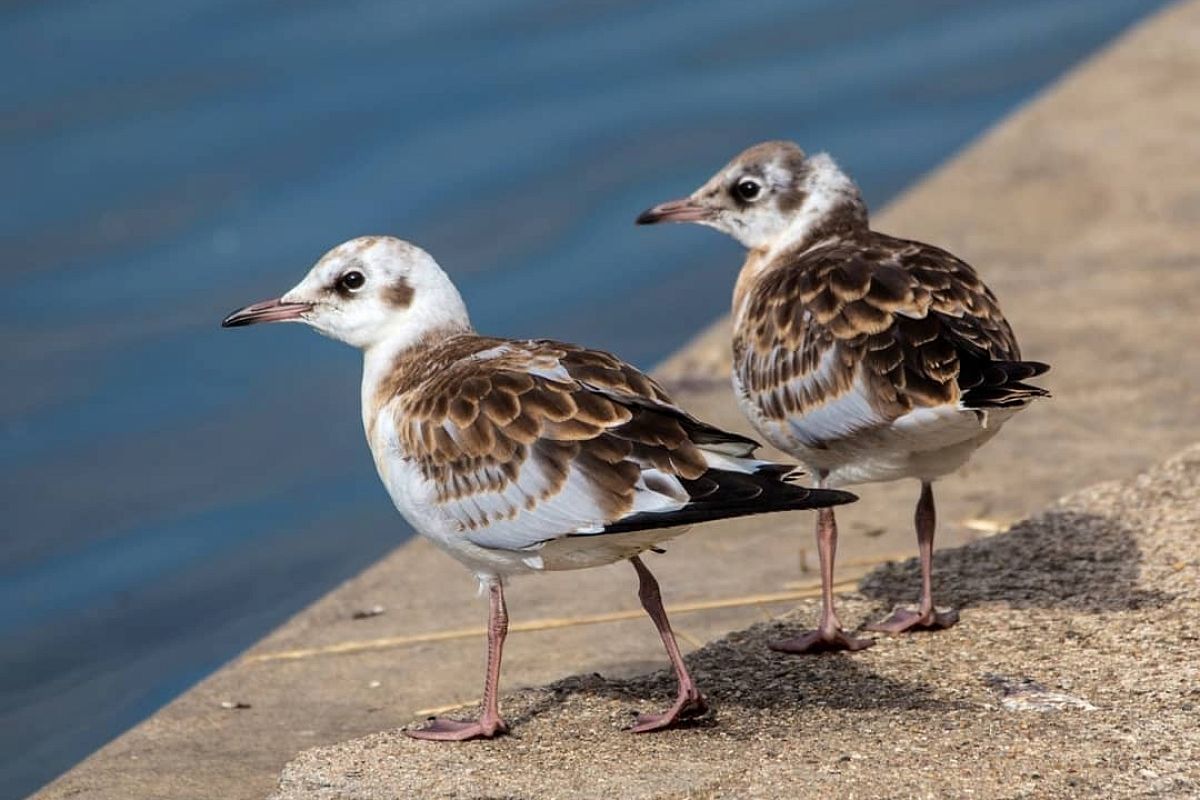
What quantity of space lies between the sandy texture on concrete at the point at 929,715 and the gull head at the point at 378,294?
51.9 inches

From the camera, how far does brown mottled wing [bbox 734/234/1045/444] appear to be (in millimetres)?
6805

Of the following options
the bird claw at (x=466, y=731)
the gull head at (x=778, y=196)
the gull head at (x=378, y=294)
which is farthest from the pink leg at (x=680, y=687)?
the gull head at (x=778, y=196)

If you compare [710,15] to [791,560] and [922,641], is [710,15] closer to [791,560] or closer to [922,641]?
[791,560]

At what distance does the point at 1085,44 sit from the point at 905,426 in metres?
11.4

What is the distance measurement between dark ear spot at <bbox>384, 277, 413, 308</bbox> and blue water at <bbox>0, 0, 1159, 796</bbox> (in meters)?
2.51

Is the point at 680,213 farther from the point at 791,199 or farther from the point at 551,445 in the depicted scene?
the point at 551,445

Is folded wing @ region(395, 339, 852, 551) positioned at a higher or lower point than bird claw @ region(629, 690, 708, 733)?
higher

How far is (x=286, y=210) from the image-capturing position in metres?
13.5

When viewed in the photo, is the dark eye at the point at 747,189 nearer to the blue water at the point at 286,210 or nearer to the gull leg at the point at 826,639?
the gull leg at the point at 826,639

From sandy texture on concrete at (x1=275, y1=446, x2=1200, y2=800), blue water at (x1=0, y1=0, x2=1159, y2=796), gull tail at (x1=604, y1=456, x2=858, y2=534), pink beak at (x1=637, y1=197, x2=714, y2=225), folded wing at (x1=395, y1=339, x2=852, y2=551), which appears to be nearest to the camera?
sandy texture on concrete at (x1=275, y1=446, x2=1200, y2=800)

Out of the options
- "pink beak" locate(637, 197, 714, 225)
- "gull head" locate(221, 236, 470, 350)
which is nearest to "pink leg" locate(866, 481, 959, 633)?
"pink beak" locate(637, 197, 714, 225)

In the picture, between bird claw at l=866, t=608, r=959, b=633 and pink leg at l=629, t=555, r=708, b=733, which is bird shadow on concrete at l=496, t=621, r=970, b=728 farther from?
bird claw at l=866, t=608, r=959, b=633

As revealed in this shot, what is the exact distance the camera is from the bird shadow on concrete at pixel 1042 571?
7.23 metres

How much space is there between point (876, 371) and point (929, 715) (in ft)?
3.92
